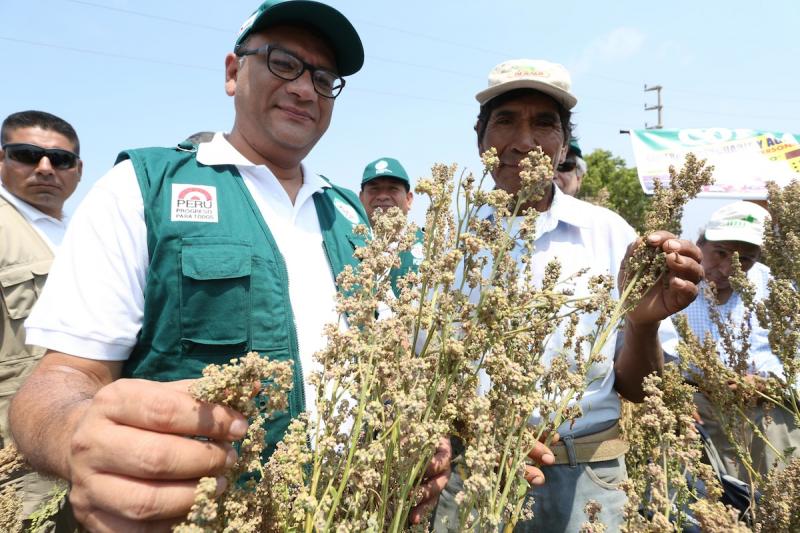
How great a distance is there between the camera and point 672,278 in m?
1.26

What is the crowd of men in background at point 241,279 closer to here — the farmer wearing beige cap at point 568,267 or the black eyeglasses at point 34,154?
the farmer wearing beige cap at point 568,267

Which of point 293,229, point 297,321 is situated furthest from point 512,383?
point 293,229

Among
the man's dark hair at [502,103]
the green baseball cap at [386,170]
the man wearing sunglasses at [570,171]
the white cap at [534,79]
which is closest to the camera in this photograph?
the white cap at [534,79]

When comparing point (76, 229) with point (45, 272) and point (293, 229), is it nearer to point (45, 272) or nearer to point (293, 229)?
point (293, 229)

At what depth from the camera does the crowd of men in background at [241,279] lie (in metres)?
0.79

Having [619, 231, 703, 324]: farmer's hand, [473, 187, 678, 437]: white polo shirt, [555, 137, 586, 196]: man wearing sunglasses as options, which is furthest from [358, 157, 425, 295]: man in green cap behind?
[619, 231, 703, 324]: farmer's hand

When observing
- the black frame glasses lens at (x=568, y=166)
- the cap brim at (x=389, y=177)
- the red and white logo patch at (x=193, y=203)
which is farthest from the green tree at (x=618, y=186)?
the red and white logo patch at (x=193, y=203)

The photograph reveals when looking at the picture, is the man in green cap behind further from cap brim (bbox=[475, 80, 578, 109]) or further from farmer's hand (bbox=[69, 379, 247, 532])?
farmer's hand (bbox=[69, 379, 247, 532])

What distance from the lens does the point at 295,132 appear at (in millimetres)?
1888

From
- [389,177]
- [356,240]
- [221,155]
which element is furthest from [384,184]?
[221,155]

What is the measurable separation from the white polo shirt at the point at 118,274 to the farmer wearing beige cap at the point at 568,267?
30.9 inches

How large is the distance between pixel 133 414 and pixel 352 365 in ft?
1.17

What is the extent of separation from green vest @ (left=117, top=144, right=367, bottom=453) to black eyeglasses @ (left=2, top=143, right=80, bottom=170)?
118 inches

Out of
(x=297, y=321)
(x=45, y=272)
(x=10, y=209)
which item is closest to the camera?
(x=297, y=321)
